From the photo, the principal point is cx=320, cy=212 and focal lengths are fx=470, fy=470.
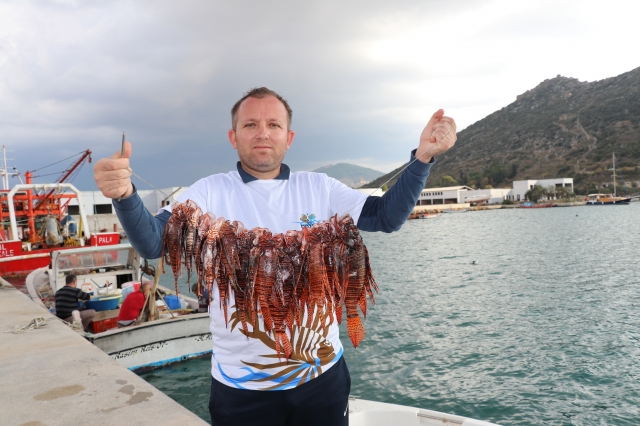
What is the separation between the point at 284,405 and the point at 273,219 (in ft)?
3.90

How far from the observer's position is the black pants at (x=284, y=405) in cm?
296

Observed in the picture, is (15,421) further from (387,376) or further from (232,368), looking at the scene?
(387,376)

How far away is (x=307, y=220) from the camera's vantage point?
3.13 metres

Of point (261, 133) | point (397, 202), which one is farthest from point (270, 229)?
point (397, 202)

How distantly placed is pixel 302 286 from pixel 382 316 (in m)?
20.5

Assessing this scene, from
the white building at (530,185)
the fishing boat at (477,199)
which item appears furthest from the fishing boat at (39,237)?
the white building at (530,185)

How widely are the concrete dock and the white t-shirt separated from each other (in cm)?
118

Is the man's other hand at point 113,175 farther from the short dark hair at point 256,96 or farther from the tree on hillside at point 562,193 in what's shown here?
the tree on hillside at point 562,193

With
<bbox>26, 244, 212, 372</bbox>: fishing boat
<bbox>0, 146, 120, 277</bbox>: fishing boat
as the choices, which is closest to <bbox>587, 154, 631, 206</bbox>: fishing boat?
<bbox>0, 146, 120, 277</bbox>: fishing boat

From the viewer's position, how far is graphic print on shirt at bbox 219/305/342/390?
9.72 ft

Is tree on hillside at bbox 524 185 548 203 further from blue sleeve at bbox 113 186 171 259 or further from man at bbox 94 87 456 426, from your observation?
blue sleeve at bbox 113 186 171 259

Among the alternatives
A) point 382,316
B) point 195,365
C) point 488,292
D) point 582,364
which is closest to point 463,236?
point 488,292

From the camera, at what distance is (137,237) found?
2.86 m

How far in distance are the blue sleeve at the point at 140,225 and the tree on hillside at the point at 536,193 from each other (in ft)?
455
